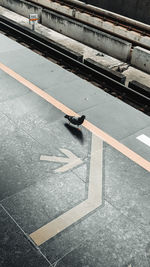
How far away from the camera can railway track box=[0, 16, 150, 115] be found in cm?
1039

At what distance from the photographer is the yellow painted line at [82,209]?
491 cm

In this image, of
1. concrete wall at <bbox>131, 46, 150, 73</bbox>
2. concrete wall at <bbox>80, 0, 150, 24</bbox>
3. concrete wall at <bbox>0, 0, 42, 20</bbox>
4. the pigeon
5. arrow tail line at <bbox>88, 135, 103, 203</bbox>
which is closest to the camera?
arrow tail line at <bbox>88, 135, 103, 203</bbox>

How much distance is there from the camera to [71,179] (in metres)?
6.04


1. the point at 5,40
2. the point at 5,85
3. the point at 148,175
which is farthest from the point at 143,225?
the point at 5,40

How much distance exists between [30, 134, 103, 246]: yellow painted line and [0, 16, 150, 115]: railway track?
14.2 feet

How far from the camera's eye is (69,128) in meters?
7.55

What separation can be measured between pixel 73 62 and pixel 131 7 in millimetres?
11165

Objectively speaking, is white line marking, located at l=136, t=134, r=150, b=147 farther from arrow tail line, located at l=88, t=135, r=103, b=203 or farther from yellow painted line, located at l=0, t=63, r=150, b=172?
arrow tail line, located at l=88, t=135, r=103, b=203

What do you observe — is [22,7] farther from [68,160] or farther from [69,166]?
[69,166]

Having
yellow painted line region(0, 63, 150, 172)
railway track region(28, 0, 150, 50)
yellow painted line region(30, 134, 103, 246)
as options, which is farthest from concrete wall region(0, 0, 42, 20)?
yellow painted line region(30, 134, 103, 246)

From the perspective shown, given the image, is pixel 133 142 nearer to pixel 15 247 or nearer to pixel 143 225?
pixel 143 225

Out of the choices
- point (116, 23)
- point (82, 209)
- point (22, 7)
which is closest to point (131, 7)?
point (116, 23)

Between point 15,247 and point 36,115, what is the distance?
408 centimetres

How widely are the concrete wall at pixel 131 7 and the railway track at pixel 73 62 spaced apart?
9.62 metres
